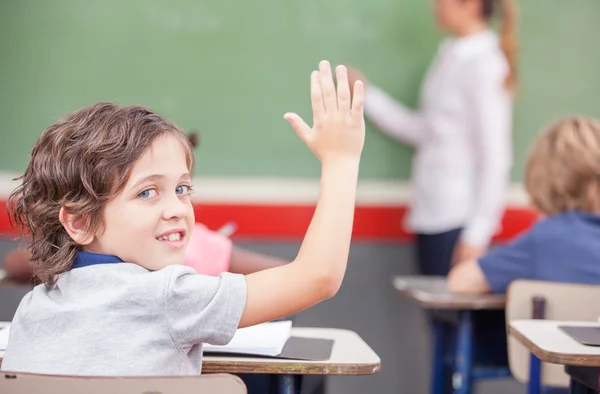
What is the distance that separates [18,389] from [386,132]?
2.72 metres

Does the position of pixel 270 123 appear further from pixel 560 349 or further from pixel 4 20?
pixel 560 349

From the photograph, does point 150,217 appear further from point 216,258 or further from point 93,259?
point 216,258

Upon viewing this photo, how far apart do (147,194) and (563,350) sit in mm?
786

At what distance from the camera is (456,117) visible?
335 centimetres

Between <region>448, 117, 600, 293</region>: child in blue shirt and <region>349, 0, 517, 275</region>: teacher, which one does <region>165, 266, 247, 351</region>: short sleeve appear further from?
<region>349, 0, 517, 275</region>: teacher

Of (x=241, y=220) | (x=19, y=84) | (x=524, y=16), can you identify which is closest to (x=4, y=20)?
(x=19, y=84)

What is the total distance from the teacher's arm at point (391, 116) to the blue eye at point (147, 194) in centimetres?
238

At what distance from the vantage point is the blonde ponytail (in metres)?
3.39

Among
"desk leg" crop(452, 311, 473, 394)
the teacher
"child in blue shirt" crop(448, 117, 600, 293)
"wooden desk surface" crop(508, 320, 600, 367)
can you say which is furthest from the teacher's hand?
"wooden desk surface" crop(508, 320, 600, 367)

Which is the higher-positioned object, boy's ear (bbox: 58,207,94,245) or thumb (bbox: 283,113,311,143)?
thumb (bbox: 283,113,311,143)

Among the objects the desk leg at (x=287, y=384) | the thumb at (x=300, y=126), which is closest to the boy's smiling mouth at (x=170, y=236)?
the thumb at (x=300, y=126)

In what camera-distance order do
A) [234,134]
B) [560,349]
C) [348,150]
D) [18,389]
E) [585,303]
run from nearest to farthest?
[18,389] → [348,150] → [560,349] → [585,303] → [234,134]

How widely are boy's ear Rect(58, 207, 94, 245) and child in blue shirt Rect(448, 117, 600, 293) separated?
1.47m

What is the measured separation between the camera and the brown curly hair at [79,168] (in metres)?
1.20
